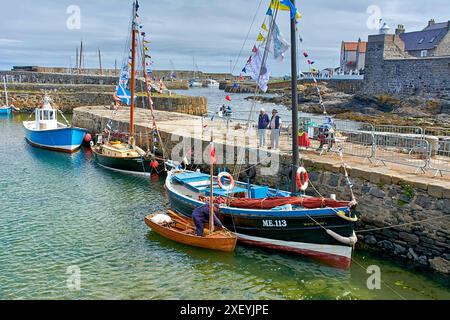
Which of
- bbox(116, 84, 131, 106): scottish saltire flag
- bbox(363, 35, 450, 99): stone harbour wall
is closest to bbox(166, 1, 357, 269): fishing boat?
bbox(116, 84, 131, 106): scottish saltire flag

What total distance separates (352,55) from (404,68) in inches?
2091

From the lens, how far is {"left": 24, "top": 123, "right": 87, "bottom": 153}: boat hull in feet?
94.4

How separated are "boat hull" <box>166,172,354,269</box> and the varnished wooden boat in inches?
23.5

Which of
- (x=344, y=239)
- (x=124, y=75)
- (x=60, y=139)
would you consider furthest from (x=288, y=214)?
(x=60, y=139)

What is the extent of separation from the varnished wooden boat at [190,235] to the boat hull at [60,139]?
53.4 feet

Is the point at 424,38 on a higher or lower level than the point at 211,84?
higher

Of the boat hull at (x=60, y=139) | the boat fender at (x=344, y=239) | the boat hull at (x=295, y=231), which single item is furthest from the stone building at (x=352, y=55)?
the boat fender at (x=344, y=239)

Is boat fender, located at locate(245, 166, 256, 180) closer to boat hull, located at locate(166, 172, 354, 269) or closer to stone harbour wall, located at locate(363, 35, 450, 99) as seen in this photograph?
boat hull, located at locate(166, 172, 354, 269)

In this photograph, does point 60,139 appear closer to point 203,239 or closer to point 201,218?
point 201,218

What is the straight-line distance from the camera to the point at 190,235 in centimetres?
1314

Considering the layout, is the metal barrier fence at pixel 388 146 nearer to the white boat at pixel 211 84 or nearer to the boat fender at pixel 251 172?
the boat fender at pixel 251 172

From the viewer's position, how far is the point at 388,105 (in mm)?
49219

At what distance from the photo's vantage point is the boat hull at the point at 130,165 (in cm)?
2250

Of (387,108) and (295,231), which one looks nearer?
(295,231)
